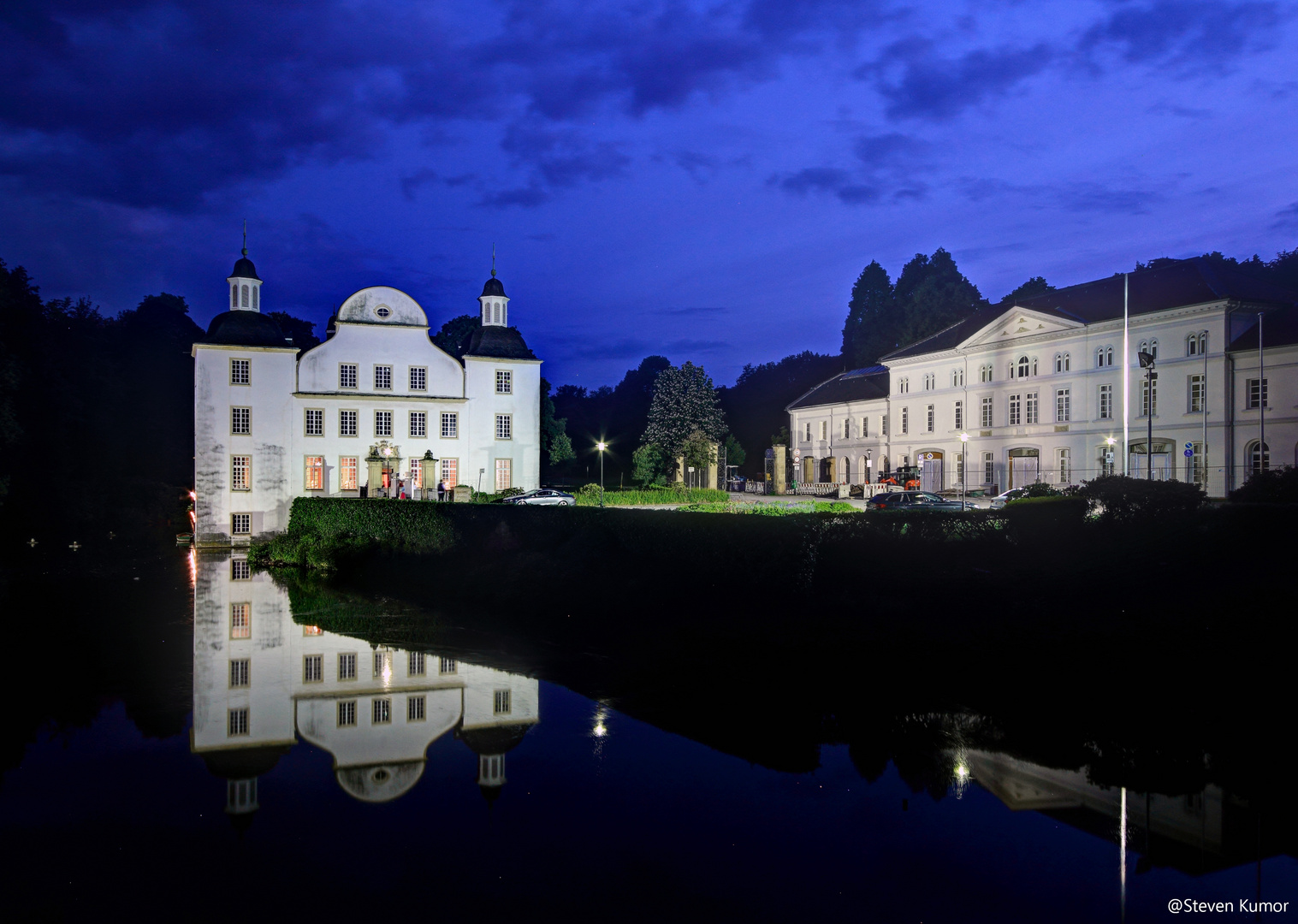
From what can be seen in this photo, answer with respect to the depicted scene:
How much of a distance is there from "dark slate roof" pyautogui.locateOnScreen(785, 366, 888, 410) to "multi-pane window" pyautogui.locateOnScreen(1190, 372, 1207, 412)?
22.1 m

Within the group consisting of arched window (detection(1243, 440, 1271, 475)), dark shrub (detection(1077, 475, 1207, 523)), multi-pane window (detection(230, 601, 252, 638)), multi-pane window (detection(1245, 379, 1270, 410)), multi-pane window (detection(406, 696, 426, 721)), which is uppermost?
multi-pane window (detection(1245, 379, 1270, 410))

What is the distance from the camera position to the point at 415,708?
13.6 meters

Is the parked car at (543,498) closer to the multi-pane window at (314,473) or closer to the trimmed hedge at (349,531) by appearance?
the trimmed hedge at (349,531)

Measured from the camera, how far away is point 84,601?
25.0m

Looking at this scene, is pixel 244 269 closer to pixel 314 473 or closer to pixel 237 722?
pixel 314 473

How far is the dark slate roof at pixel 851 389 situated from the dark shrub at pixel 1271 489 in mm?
40849

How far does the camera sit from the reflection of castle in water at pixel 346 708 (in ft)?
35.7

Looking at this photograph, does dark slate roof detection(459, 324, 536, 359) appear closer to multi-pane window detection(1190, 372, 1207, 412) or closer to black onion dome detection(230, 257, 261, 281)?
black onion dome detection(230, 257, 261, 281)

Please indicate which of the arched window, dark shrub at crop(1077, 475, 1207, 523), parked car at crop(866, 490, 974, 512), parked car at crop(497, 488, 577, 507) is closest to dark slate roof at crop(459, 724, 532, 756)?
dark shrub at crop(1077, 475, 1207, 523)

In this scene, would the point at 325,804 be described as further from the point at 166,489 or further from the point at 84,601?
the point at 166,489

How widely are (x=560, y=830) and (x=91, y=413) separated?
49998 mm

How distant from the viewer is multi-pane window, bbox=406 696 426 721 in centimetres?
1309

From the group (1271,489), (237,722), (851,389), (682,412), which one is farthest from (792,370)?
(237,722)

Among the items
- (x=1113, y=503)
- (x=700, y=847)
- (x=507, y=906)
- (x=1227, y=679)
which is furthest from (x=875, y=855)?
(x=1113, y=503)
